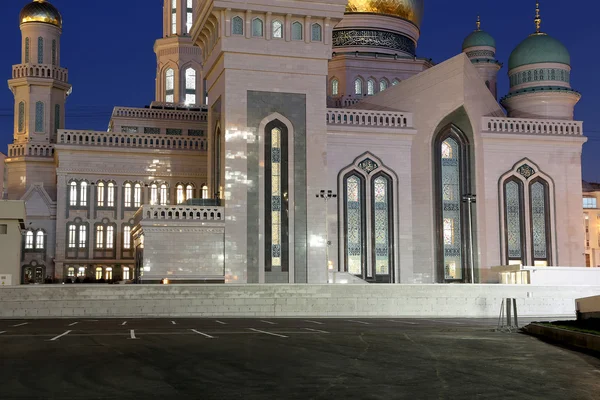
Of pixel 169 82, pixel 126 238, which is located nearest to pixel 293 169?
pixel 126 238

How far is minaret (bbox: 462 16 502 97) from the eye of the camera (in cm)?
5731

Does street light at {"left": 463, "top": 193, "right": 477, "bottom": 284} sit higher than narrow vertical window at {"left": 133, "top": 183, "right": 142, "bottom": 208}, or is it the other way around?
narrow vertical window at {"left": 133, "top": 183, "right": 142, "bottom": 208}

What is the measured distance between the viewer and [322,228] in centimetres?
3969

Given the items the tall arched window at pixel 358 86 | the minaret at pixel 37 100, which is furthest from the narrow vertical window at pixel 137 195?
the tall arched window at pixel 358 86

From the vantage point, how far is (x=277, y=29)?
1582 inches

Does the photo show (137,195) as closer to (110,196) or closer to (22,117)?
(110,196)

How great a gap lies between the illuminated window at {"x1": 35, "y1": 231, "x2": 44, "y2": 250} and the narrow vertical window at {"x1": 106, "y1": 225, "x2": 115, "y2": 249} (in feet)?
12.0

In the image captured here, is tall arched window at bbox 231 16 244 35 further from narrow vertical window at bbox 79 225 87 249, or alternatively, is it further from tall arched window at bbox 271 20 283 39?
narrow vertical window at bbox 79 225 87 249

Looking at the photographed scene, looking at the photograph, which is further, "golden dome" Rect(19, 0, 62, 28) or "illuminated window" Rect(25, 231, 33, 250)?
"golden dome" Rect(19, 0, 62, 28)

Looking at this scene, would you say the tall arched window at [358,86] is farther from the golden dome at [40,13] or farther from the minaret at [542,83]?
the golden dome at [40,13]

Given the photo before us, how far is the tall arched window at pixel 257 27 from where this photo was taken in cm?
3982

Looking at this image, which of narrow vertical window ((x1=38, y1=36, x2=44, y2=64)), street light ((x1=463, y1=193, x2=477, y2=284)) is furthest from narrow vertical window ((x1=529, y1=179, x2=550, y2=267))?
narrow vertical window ((x1=38, y1=36, x2=44, y2=64))

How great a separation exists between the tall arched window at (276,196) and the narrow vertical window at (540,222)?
14218mm

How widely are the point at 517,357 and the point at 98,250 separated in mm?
35370
